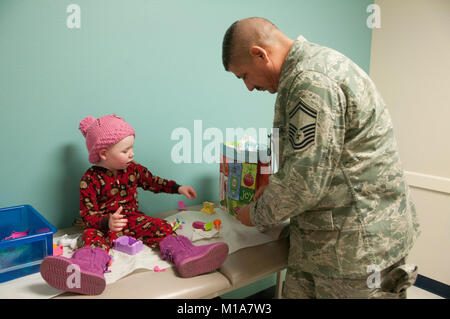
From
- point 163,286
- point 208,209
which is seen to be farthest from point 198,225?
point 163,286

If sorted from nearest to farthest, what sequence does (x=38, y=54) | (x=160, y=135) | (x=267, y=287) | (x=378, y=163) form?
1. (x=378, y=163)
2. (x=38, y=54)
3. (x=160, y=135)
4. (x=267, y=287)

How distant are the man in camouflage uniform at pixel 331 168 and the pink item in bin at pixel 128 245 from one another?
1.47 feet

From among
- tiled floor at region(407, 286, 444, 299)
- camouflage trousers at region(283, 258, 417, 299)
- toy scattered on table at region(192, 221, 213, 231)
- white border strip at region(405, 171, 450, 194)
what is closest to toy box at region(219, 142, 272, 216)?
toy scattered on table at region(192, 221, 213, 231)

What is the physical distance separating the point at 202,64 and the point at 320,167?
1.00 metres

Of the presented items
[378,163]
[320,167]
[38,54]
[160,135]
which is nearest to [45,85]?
[38,54]

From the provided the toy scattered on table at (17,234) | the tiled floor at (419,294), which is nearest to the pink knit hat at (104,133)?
the toy scattered on table at (17,234)

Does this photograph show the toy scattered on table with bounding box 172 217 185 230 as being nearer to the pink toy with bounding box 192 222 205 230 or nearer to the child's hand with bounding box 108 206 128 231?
the pink toy with bounding box 192 222 205 230

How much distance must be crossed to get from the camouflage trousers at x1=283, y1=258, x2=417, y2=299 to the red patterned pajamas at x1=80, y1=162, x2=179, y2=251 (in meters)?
0.57

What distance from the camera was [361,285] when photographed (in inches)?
44.7

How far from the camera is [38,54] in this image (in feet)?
4.32

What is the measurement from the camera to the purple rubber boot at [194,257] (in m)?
1.12

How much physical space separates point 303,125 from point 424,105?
1.74 metres

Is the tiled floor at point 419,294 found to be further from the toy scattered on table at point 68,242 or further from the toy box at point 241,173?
the toy scattered on table at point 68,242
